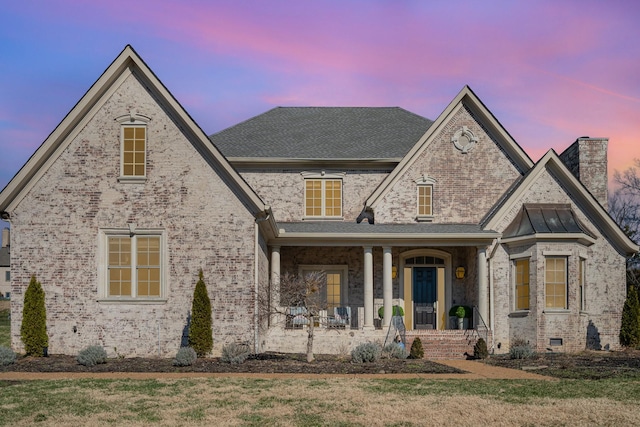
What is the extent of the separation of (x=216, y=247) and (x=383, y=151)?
9.16 meters

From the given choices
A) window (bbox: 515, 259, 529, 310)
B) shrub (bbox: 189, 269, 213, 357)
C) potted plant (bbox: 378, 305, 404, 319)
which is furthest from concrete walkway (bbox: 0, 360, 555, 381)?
potted plant (bbox: 378, 305, 404, 319)

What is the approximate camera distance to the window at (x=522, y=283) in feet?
78.8

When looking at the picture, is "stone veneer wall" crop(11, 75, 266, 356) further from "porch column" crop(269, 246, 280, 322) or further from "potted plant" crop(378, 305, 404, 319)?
"potted plant" crop(378, 305, 404, 319)

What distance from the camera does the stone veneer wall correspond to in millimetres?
20703

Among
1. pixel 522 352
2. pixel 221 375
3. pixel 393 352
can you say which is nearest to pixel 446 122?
pixel 522 352

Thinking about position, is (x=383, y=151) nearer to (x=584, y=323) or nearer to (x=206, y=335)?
(x=584, y=323)

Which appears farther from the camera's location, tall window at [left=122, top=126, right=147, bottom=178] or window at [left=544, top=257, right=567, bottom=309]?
window at [left=544, top=257, right=567, bottom=309]

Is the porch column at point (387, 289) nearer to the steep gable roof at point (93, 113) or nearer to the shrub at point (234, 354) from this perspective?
the steep gable roof at point (93, 113)

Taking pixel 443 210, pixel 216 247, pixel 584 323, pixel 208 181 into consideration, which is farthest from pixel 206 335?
pixel 584 323

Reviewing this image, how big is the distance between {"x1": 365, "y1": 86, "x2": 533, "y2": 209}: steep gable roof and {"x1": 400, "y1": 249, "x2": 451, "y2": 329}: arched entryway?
8.29ft

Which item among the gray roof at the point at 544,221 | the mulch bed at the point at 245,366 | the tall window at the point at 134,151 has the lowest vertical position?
the mulch bed at the point at 245,366

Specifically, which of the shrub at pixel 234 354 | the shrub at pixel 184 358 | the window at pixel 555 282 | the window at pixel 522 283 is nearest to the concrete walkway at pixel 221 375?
the shrub at pixel 184 358

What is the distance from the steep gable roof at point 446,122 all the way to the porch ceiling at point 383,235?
1.62 meters

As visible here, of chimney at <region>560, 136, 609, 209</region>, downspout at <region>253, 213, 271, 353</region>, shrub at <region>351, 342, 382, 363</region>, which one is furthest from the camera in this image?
chimney at <region>560, 136, 609, 209</region>
